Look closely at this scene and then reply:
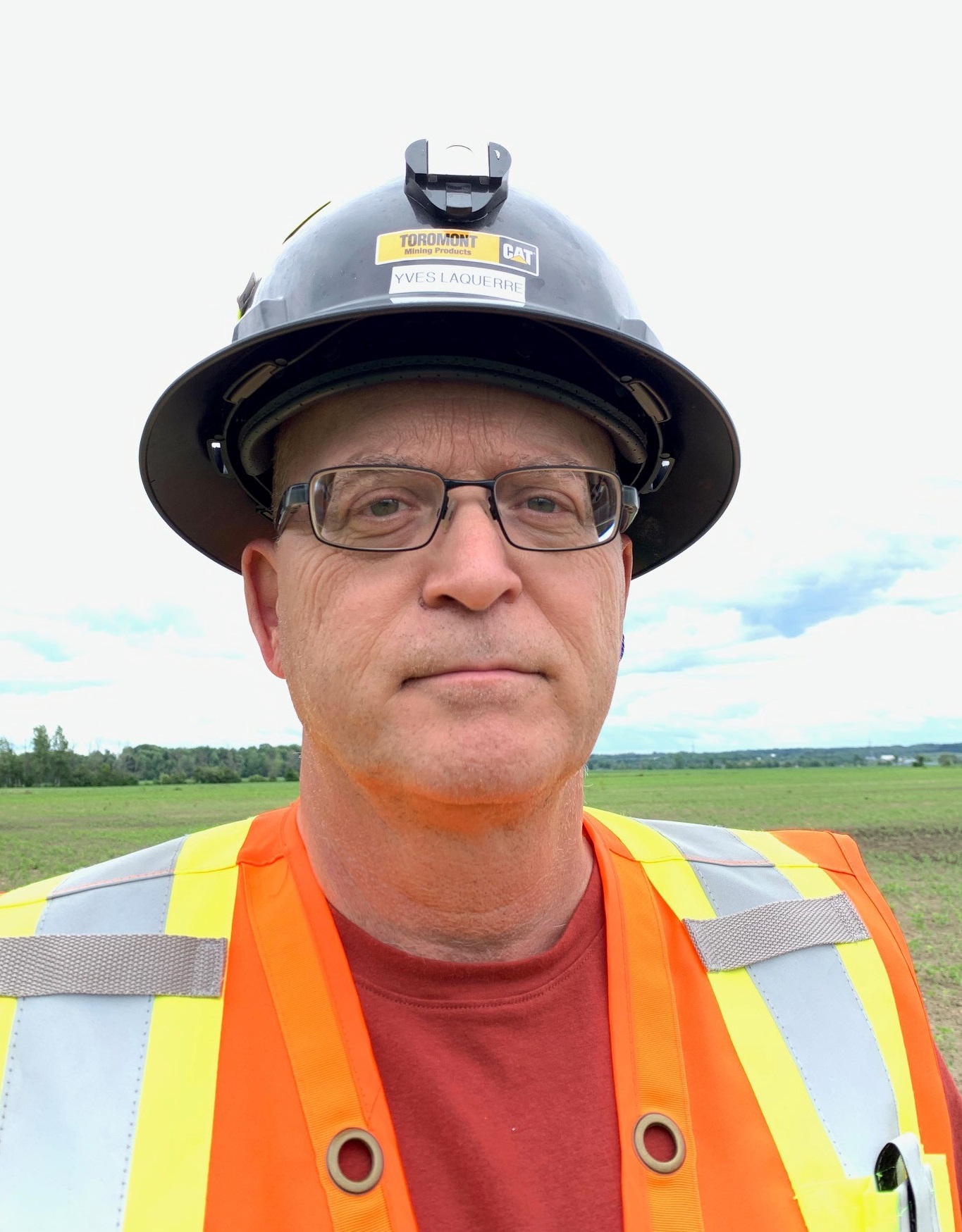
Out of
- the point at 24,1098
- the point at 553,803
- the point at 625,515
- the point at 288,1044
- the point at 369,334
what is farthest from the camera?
the point at 625,515

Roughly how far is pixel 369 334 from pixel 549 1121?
176 cm

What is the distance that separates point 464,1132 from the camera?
1.71 metres

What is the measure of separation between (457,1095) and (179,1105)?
20.4 inches

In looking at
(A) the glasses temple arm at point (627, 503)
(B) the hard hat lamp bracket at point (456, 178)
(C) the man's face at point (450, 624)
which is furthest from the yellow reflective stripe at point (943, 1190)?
(B) the hard hat lamp bracket at point (456, 178)

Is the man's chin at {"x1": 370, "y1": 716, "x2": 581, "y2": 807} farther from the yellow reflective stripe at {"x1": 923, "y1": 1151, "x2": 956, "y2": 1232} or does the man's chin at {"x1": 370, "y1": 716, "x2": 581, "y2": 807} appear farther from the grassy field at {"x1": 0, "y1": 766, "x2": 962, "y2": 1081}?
the grassy field at {"x1": 0, "y1": 766, "x2": 962, "y2": 1081}

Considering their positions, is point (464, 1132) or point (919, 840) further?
point (919, 840)

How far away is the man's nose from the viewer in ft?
6.05

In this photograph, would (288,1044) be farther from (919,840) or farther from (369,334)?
(919,840)

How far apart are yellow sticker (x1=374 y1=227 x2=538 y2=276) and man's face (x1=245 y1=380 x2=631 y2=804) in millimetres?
348

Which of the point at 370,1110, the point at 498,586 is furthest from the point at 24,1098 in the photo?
the point at 498,586

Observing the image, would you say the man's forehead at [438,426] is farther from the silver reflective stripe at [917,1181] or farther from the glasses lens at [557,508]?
the silver reflective stripe at [917,1181]

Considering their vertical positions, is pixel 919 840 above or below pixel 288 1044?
below

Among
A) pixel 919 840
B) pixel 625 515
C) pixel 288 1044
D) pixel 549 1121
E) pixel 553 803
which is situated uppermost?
pixel 625 515

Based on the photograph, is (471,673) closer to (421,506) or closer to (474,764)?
(474,764)
